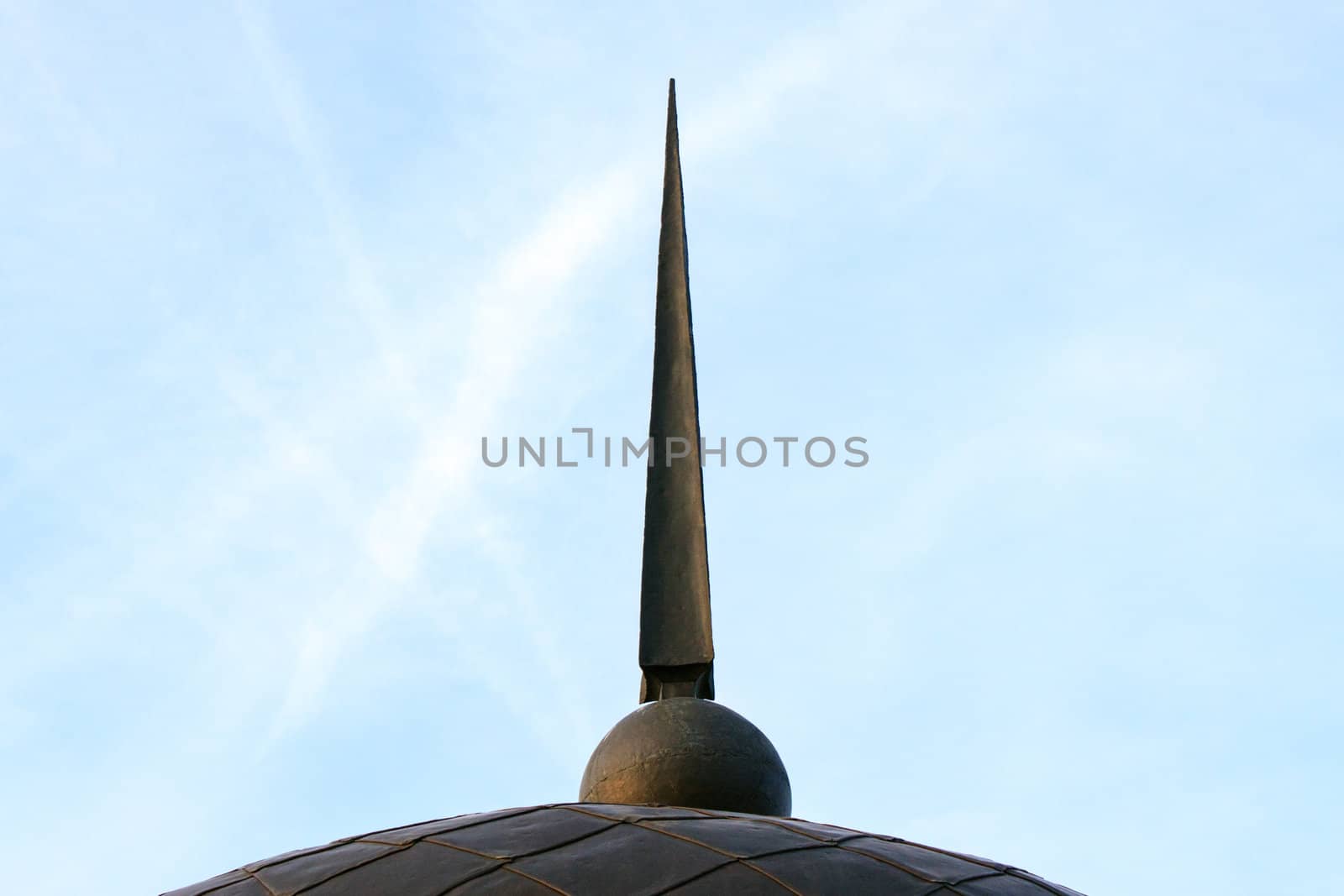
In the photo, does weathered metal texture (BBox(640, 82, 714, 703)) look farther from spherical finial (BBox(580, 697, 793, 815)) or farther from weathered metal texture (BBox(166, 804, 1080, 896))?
weathered metal texture (BBox(166, 804, 1080, 896))

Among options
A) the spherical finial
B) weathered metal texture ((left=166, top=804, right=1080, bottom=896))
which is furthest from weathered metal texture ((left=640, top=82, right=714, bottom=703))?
weathered metal texture ((left=166, top=804, right=1080, bottom=896))

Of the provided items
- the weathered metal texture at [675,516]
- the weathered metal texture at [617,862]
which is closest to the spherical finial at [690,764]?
the weathered metal texture at [675,516]

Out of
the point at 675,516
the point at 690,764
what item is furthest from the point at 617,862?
the point at 675,516

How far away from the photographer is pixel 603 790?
10930mm

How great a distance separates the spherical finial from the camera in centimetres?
1074

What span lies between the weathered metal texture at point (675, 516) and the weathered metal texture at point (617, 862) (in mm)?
2573

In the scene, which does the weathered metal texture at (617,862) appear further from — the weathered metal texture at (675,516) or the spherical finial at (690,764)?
the weathered metal texture at (675,516)

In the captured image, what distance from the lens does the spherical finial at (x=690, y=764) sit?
1074 cm

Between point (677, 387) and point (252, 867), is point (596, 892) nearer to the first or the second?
point (252, 867)

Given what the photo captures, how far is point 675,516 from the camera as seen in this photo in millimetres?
12438

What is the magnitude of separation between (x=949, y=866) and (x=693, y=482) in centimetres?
414

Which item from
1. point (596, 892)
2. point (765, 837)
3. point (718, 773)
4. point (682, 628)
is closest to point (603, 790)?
point (718, 773)

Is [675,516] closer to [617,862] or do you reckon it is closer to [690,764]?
[690,764]

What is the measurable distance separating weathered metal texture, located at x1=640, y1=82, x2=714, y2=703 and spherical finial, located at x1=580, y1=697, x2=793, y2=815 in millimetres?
664
